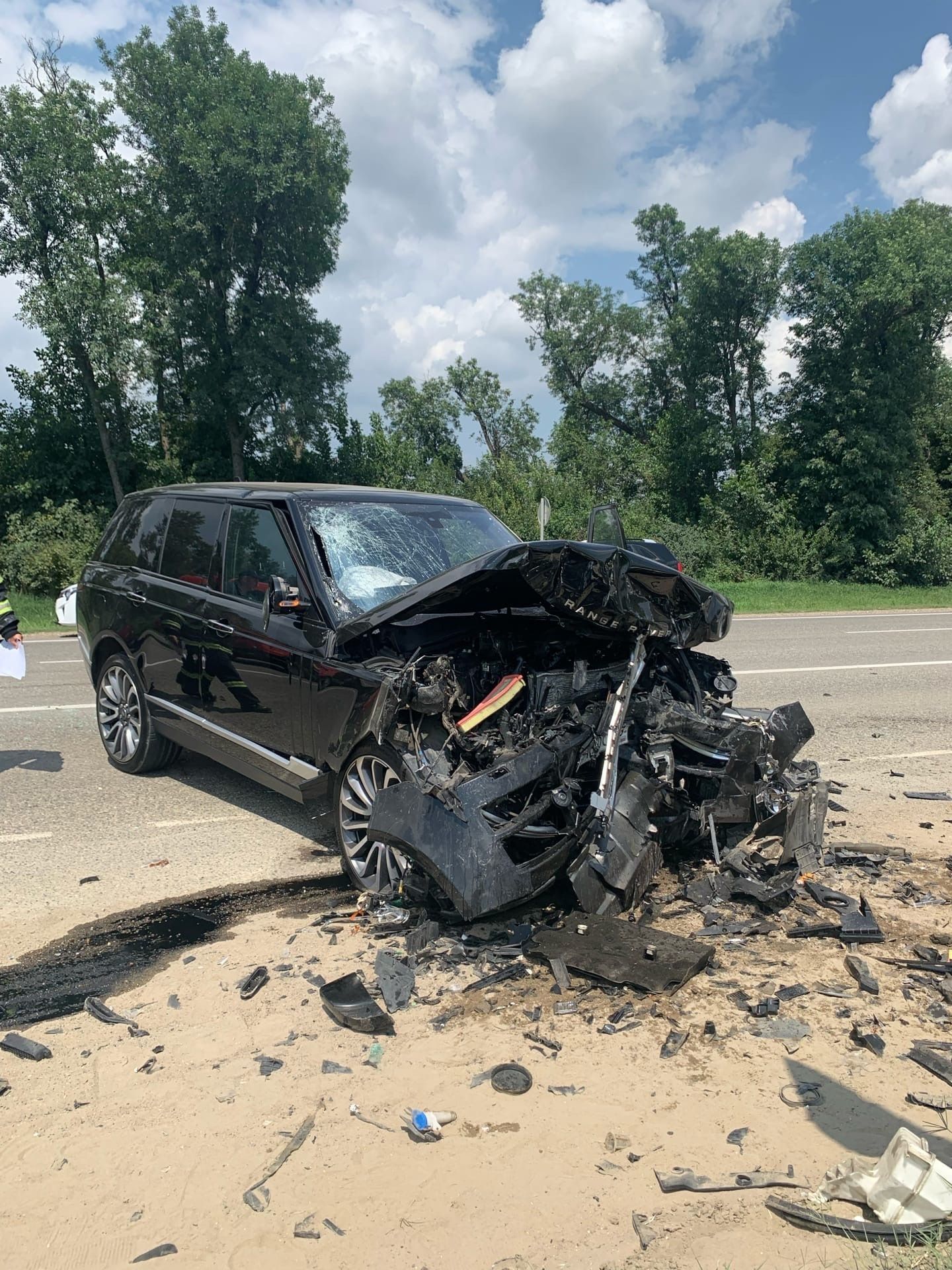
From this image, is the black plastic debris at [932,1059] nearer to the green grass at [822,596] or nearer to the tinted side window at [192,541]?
the tinted side window at [192,541]

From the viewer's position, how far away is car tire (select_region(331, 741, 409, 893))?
432 centimetres

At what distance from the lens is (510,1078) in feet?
9.89

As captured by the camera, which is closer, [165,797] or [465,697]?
[465,697]

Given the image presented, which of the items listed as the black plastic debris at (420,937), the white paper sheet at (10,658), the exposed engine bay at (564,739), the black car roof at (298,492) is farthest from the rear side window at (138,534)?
the black plastic debris at (420,937)

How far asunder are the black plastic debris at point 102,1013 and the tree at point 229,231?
2527 cm

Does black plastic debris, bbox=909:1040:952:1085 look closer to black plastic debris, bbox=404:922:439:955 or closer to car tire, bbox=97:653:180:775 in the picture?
black plastic debris, bbox=404:922:439:955

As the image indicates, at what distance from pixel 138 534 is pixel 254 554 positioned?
1.78 m

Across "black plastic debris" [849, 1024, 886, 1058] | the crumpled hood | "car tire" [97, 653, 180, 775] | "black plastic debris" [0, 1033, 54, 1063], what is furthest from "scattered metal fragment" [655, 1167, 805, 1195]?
"car tire" [97, 653, 180, 775]

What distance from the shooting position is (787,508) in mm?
28734

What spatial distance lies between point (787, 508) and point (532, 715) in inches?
1049

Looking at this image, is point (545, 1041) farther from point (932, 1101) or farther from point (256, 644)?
point (256, 644)

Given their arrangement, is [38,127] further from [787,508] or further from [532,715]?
[532,715]

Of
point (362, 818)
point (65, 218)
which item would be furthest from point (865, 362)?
point (362, 818)

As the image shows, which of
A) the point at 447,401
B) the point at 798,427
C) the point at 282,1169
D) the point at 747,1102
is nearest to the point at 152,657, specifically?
the point at 282,1169
